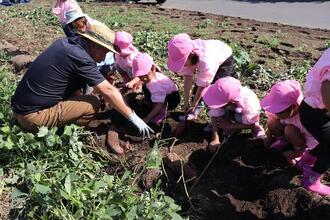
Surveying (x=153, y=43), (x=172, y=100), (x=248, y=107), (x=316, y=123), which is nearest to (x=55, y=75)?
(x=172, y=100)

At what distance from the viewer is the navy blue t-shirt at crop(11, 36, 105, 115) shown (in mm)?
3906

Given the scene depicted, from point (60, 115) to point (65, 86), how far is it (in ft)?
0.85

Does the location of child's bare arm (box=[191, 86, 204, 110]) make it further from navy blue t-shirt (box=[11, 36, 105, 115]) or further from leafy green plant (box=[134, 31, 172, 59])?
leafy green plant (box=[134, 31, 172, 59])

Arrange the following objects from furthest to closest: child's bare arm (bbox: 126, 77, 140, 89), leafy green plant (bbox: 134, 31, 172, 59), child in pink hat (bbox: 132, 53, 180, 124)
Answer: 1. leafy green plant (bbox: 134, 31, 172, 59)
2. child's bare arm (bbox: 126, 77, 140, 89)
3. child in pink hat (bbox: 132, 53, 180, 124)

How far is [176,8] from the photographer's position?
11.7 m

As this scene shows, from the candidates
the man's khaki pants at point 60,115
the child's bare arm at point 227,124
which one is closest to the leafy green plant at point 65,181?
the man's khaki pants at point 60,115

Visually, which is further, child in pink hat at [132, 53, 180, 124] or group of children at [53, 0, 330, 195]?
child in pink hat at [132, 53, 180, 124]

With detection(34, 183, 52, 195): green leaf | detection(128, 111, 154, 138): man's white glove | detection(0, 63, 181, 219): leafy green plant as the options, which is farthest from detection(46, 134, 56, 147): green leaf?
detection(34, 183, 52, 195): green leaf

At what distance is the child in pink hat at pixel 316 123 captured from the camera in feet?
9.53

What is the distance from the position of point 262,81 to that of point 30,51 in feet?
12.3

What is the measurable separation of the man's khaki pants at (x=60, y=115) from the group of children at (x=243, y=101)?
554 mm

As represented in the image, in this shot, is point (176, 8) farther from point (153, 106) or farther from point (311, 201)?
point (311, 201)

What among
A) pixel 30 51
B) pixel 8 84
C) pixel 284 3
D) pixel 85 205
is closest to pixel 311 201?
pixel 85 205

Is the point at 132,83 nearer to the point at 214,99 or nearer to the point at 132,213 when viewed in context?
the point at 214,99
